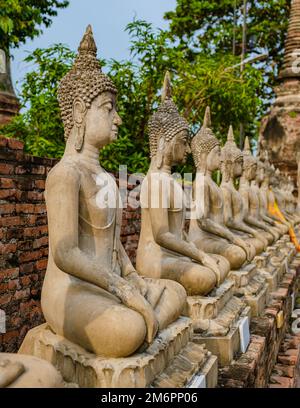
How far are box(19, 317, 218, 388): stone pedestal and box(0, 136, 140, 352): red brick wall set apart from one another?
1425 millimetres

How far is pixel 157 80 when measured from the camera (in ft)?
29.6

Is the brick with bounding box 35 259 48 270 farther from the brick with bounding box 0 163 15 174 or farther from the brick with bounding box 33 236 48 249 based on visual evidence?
the brick with bounding box 0 163 15 174

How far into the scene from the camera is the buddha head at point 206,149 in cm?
481

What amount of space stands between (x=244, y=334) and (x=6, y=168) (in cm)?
211

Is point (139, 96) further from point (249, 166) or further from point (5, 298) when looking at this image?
point (5, 298)

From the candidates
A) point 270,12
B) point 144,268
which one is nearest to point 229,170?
point 144,268

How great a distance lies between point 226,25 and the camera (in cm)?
1892

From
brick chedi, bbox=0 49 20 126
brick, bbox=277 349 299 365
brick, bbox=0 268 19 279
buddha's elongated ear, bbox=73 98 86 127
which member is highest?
brick chedi, bbox=0 49 20 126

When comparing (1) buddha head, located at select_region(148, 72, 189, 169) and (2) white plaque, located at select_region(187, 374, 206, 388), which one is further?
(1) buddha head, located at select_region(148, 72, 189, 169)

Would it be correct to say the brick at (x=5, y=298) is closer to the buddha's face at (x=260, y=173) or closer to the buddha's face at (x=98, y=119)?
the buddha's face at (x=98, y=119)

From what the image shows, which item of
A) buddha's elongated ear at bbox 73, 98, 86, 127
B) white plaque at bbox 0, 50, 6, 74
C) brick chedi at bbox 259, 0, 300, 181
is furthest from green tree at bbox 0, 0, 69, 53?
brick chedi at bbox 259, 0, 300, 181

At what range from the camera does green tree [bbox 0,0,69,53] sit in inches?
318

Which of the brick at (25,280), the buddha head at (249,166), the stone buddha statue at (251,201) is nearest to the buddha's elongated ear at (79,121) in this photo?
the brick at (25,280)

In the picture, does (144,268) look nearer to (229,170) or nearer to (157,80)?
(229,170)
